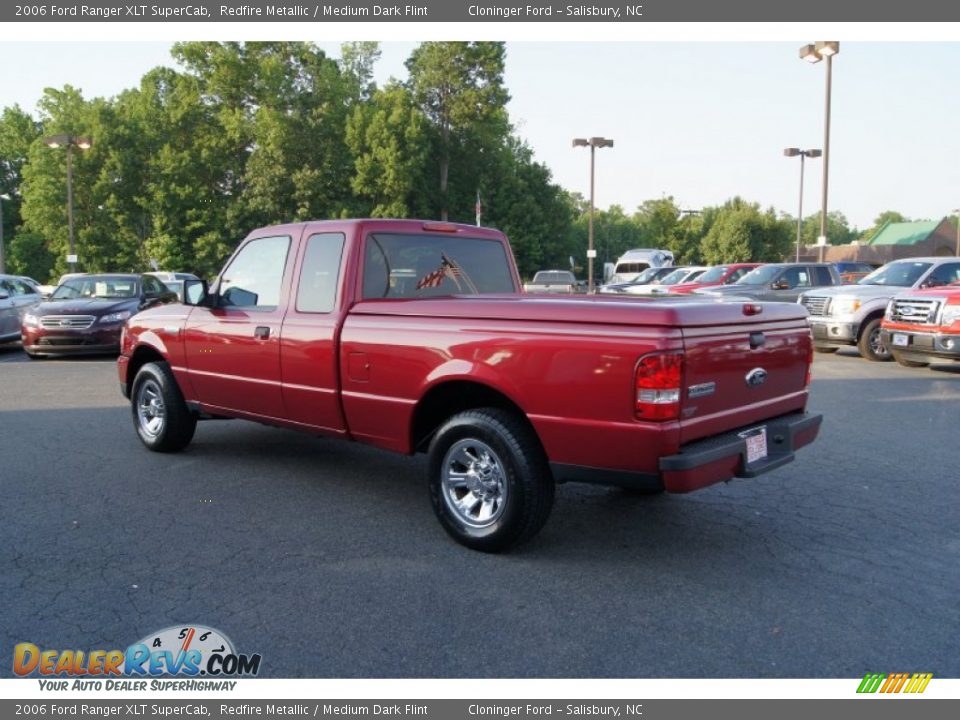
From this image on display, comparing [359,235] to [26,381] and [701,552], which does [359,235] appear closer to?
[701,552]

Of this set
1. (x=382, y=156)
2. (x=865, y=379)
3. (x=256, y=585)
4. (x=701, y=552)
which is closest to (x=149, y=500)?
(x=256, y=585)

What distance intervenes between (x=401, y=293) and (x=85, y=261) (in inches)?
1943

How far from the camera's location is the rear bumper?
3.76 m

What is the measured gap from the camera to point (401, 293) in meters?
5.45

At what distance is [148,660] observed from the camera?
327 cm

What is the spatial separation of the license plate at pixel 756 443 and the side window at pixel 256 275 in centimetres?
339

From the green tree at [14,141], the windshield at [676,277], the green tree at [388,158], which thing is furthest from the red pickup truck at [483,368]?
the green tree at [14,141]

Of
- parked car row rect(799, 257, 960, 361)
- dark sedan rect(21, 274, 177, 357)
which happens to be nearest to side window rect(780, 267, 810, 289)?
parked car row rect(799, 257, 960, 361)

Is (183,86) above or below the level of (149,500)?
above

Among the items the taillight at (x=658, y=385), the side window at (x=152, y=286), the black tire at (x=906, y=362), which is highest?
the side window at (x=152, y=286)

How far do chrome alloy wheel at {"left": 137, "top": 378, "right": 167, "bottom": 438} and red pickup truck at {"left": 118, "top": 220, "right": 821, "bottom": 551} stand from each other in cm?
51

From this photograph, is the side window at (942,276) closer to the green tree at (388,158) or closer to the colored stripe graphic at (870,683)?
the colored stripe graphic at (870,683)

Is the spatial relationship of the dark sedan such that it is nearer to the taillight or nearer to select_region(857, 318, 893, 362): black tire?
the taillight

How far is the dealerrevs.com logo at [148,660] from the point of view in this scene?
3170 millimetres
